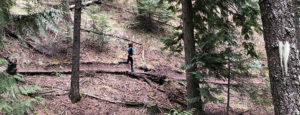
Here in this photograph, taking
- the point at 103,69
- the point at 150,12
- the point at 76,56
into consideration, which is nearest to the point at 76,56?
the point at 76,56

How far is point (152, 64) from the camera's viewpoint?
1388 centimetres

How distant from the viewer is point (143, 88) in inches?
426

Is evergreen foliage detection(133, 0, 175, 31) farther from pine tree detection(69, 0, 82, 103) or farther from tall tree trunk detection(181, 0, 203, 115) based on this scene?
pine tree detection(69, 0, 82, 103)

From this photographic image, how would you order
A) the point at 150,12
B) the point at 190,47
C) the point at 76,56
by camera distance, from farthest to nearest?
the point at 150,12 → the point at 76,56 → the point at 190,47

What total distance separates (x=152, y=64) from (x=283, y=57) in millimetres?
10914

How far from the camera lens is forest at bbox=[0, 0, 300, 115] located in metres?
3.24

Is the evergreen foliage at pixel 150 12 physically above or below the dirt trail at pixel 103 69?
above

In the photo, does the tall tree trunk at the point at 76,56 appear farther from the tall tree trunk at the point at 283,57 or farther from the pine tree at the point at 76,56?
the tall tree trunk at the point at 283,57

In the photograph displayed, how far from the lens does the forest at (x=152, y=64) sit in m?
3.24

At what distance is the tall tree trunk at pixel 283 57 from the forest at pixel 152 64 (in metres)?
0.01

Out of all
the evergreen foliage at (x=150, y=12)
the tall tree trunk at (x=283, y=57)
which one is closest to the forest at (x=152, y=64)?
the tall tree trunk at (x=283, y=57)

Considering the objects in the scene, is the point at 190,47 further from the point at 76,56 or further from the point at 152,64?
the point at 152,64

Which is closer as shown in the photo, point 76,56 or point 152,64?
point 76,56

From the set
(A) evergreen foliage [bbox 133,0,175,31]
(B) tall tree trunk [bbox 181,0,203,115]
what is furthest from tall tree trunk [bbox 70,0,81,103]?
(A) evergreen foliage [bbox 133,0,175,31]
